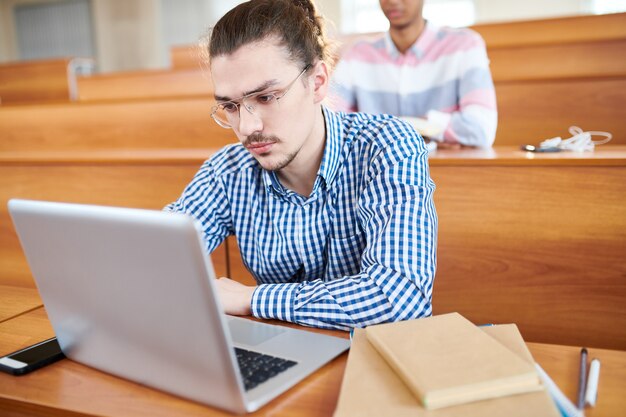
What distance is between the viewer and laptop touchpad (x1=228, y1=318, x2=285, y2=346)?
2.49ft

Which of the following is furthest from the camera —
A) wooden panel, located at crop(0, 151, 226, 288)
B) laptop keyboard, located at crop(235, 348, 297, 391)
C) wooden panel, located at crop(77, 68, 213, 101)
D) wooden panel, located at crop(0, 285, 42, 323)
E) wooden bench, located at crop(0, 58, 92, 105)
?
wooden bench, located at crop(0, 58, 92, 105)

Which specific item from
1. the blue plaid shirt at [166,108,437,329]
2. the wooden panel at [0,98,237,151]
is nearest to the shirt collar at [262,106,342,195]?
the blue plaid shirt at [166,108,437,329]

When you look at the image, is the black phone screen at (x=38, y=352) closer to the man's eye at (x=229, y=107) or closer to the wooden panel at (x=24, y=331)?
the wooden panel at (x=24, y=331)

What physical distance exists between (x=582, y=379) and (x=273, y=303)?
1.36 feet

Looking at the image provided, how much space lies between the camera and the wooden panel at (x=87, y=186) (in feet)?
5.61

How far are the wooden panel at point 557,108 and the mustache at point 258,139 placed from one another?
4.60ft

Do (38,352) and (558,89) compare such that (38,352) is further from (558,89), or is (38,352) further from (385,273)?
(558,89)

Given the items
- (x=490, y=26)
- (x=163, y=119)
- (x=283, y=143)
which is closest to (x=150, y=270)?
(x=283, y=143)

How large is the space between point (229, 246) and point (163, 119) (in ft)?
2.62

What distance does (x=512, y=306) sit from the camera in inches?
55.5

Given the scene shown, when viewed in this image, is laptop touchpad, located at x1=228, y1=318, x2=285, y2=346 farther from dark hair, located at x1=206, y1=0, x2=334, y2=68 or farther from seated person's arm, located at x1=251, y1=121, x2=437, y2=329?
dark hair, located at x1=206, y1=0, x2=334, y2=68

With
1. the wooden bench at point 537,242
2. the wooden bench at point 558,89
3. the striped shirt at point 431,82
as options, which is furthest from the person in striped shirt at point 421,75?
the wooden bench at point 537,242

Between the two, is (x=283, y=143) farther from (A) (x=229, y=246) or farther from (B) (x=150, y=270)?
(A) (x=229, y=246)

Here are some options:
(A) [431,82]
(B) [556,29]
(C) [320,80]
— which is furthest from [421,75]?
(B) [556,29]
